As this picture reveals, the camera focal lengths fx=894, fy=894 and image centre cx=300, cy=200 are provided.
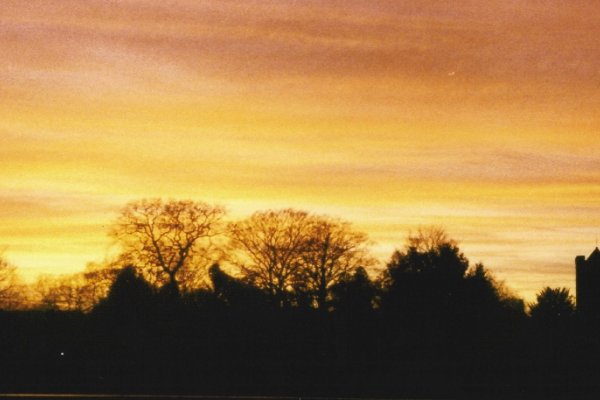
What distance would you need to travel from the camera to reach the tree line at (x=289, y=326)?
33.3 m

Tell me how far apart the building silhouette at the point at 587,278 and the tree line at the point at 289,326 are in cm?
1750

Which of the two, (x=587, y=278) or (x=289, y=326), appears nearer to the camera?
(x=289, y=326)

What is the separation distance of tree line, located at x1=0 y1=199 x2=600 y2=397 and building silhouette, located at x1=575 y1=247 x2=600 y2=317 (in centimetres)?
1750

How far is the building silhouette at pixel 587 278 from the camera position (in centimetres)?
7619

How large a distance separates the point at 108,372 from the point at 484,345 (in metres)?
16.3

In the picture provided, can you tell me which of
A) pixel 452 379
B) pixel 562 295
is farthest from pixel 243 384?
pixel 562 295

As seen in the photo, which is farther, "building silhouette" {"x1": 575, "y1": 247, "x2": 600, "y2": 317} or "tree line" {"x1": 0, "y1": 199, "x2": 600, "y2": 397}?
"building silhouette" {"x1": 575, "y1": 247, "x2": 600, "y2": 317}

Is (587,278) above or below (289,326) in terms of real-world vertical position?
above

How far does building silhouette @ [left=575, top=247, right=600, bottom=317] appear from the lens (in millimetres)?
76188

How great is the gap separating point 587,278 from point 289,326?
45.2m

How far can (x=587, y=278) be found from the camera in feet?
263

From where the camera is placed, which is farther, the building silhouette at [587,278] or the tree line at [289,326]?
the building silhouette at [587,278]

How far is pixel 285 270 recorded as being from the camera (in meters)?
66.0

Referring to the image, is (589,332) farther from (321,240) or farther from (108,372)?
(321,240)
